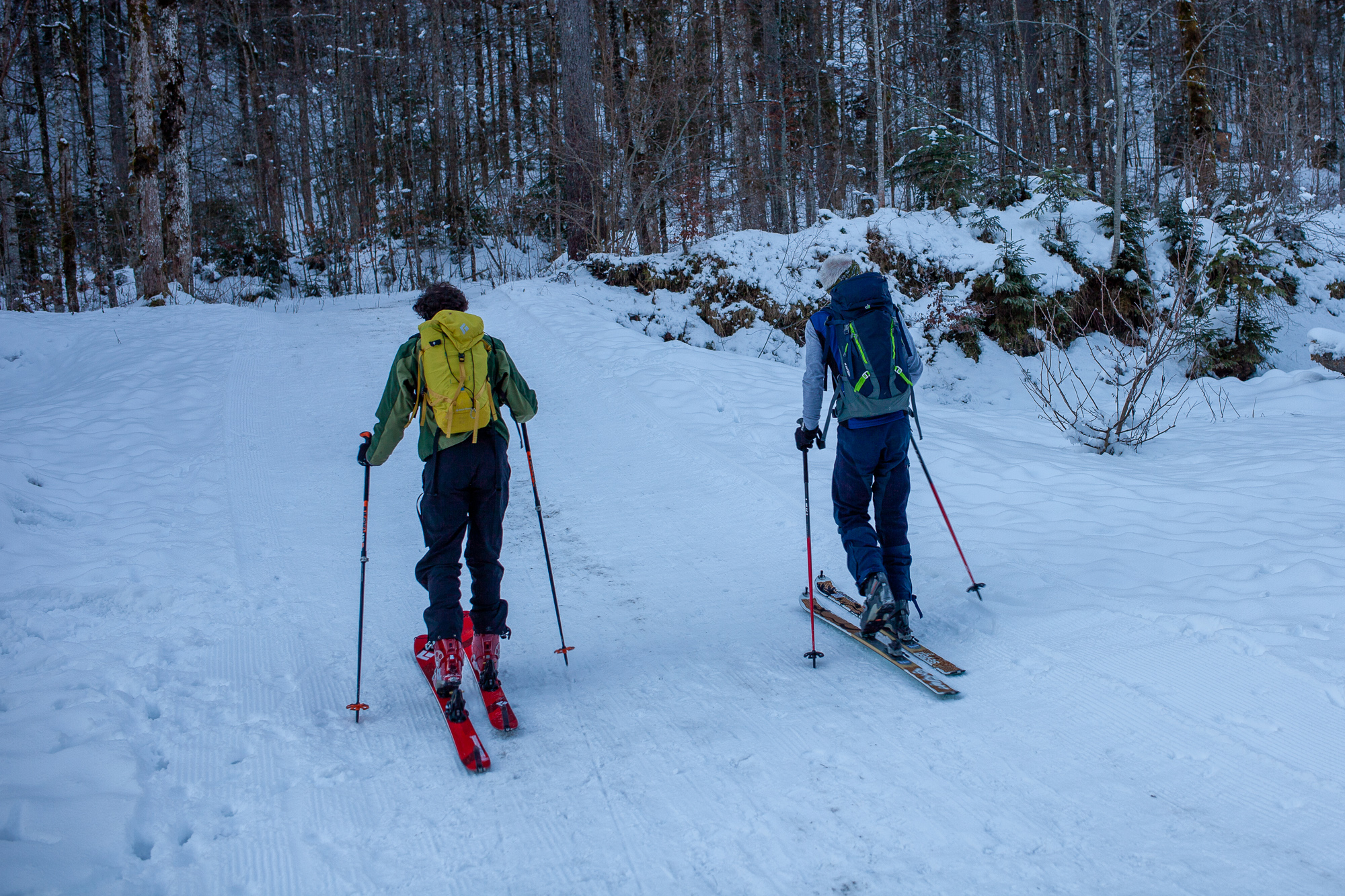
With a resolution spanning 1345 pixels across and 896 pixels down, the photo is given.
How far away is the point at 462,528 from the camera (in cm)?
380

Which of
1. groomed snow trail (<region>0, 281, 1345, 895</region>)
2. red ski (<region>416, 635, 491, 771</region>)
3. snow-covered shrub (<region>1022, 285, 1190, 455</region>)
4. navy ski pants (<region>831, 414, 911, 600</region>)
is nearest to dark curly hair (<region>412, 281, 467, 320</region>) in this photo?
red ski (<region>416, 635, 491, 771</region>)

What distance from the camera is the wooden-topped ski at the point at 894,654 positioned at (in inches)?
143

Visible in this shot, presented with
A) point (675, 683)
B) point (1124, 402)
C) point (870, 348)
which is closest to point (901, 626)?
point (675, 683)

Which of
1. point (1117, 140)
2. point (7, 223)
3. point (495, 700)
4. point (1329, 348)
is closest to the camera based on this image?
point (495, 700)

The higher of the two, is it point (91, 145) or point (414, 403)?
point (91, 145)

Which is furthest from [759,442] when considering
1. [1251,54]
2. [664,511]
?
[1251,54]

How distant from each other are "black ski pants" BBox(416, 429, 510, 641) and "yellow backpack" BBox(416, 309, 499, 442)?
13 cm

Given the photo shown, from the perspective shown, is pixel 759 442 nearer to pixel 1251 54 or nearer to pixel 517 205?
pixel 517 205

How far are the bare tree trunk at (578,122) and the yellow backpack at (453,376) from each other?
38.0 ft

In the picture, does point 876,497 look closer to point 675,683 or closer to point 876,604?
point 876,604

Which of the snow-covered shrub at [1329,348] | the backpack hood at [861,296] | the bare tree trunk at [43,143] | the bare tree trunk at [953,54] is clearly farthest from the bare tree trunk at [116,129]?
Answer: the snow-covered shrub at [1329,348]

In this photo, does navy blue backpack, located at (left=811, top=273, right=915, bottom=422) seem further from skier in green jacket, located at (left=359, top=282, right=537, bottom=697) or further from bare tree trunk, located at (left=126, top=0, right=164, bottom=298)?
bare tree trunk, located at (left=126, top=0, right=164, bottom=298)

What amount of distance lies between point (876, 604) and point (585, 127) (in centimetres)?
1280

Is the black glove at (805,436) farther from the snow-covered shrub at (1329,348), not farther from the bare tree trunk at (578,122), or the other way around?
the bare tree trunk at (578,122)
